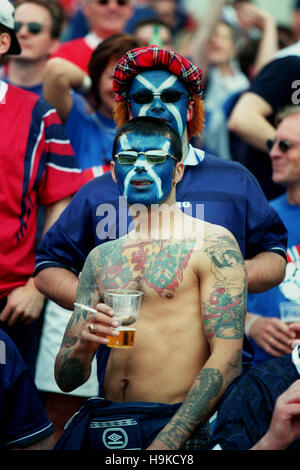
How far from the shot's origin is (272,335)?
4.52 metres

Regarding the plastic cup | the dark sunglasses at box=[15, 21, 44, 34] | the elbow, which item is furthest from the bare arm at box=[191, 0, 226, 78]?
the plastic cup

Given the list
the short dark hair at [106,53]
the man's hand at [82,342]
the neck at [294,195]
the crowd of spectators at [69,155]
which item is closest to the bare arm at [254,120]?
the crowd of spectators at [69,155]

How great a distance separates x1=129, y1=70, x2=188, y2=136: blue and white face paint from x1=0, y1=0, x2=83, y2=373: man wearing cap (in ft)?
2.43

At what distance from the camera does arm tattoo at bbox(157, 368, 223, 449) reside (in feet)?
9.95

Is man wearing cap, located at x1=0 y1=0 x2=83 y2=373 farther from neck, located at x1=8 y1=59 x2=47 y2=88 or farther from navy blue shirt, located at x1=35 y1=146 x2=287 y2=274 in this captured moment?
neck, located at x1=8 y1=59 x2=47 y2=88

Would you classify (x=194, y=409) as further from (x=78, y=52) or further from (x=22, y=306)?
(x=78, y=52)

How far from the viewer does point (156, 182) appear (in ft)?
11.1

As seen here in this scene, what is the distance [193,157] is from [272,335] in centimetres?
106

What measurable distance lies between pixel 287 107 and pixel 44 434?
107 inches

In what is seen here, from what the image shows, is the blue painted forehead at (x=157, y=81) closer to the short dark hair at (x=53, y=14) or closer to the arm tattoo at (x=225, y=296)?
the arm tattoo at (x=225, y=296)

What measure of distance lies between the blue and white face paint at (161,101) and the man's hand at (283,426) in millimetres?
1575
